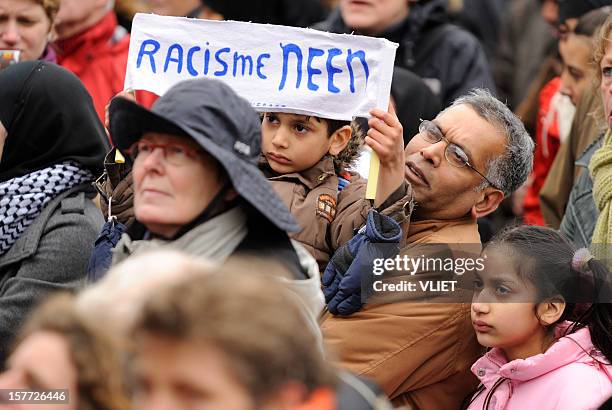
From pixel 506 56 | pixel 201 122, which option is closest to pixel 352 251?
pixel 201 122

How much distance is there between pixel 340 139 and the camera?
16.1 ft

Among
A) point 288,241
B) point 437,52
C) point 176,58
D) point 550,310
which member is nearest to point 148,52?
point 176,58

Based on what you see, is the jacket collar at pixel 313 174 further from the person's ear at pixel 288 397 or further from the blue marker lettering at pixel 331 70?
the person's ear at pixel 288 397

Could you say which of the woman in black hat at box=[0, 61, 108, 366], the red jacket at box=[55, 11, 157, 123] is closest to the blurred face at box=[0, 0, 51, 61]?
the red jacket at box=[55, 11, 157, 123]

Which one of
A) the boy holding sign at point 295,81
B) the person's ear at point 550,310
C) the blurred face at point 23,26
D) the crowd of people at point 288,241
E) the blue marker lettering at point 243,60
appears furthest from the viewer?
the blurred face at point 23,26

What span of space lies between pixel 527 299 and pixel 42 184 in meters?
1.91

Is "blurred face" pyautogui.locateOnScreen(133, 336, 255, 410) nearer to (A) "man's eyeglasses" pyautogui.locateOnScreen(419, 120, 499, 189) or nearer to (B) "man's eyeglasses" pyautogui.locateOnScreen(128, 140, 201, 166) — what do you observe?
(B) "man's eyeglasses" pyautogui.locateOnScreen(128, 140, 201, 166)

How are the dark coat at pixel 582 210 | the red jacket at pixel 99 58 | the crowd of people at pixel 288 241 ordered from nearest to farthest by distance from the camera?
the crowd of people at pixel 288 241 < the dark coat at pixel 582 210 < the red jacket at pixel 99 58

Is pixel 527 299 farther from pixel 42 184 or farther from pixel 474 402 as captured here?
pixel 42 184

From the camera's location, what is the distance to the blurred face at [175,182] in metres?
3.57

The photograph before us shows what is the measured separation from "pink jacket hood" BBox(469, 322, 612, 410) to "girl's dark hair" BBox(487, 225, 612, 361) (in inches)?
2.2

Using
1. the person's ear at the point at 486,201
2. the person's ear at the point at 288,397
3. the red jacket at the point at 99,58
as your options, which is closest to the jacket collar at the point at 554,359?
the person's ear at the point at 486,201

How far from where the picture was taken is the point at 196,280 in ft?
8.21

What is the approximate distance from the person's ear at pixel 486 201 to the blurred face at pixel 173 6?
402 centimetres
